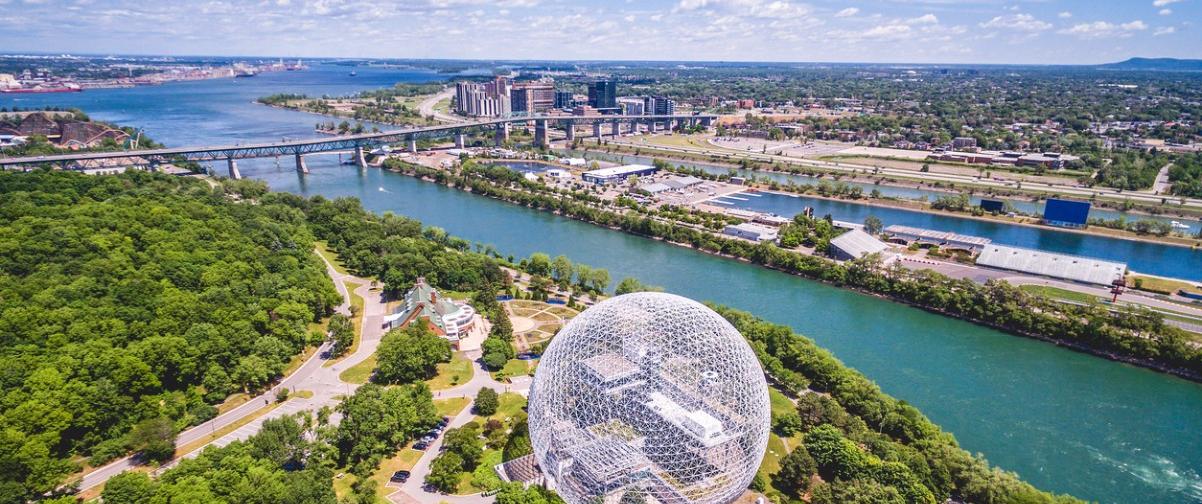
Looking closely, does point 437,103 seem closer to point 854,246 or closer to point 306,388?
point 854,246

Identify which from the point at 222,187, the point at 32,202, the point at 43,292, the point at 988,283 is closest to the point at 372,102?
the point at 222,187

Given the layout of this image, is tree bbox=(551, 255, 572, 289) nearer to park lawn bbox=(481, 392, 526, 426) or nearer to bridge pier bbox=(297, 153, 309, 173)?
park lawn bbox=(481, 392, 526, 426)

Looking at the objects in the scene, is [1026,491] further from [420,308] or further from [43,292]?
[43,292]

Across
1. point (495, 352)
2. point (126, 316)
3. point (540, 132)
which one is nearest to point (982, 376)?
point (495, 352)

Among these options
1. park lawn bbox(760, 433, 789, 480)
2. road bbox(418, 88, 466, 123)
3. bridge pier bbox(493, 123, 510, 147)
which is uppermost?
road bbox(418, 88, 466, 123)

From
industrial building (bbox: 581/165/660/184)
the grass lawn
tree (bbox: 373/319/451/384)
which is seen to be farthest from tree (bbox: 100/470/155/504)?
industrial building (bbox: 581/165/660/184)
